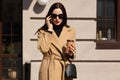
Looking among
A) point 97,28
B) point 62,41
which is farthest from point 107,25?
point 62,41

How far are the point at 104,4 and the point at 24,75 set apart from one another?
2533mm

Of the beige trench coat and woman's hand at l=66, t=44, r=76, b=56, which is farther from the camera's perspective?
the beige trench coat

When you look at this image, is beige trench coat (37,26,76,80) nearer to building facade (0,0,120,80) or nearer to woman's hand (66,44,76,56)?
woman's hand (66,44,76,56)

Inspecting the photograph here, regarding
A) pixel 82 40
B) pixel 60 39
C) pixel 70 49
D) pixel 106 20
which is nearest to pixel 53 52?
pixel 60 39

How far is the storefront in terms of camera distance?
35.7 feet

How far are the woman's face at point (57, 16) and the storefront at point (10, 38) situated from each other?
4.80 meters

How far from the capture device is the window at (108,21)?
10.9m

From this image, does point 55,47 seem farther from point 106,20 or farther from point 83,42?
point 106,20

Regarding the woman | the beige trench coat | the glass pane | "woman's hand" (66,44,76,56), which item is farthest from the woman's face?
the glass pane

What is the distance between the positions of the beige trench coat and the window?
4902 mm

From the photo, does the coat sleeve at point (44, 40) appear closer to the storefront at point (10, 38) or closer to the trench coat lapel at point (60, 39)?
the trench coat lapel at point (60, 39)

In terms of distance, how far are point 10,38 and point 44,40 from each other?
16.2ft

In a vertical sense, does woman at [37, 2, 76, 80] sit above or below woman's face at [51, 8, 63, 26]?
below

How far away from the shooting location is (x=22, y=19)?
10664 millimetres
